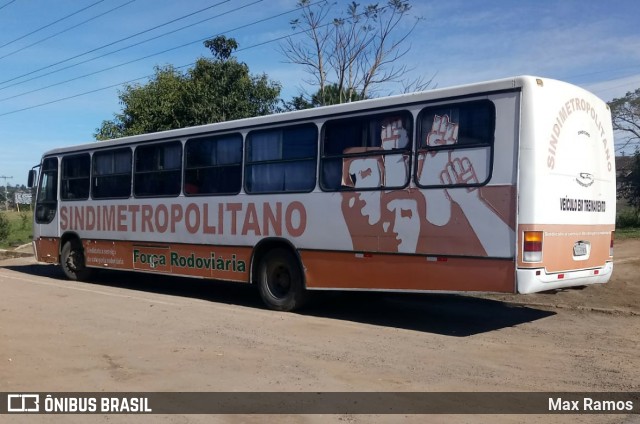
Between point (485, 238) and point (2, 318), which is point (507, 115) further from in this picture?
point (2, 318)

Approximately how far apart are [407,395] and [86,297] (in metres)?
7.92

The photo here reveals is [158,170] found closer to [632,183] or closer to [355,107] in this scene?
[355,107]

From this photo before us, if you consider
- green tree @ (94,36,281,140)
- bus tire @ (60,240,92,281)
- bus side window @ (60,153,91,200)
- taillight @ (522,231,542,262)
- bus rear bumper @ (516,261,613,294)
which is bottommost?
bus tire @ (60,240,92,281)

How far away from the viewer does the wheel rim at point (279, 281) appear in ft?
33.7

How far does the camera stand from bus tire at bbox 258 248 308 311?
32.7 ft

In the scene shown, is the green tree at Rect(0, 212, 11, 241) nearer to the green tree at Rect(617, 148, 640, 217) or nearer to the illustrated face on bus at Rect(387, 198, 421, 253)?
the illustrated face on bus at Rect(387, 198, 421, 253)

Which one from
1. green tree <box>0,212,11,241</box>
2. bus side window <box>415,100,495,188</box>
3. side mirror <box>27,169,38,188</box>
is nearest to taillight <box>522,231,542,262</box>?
bus side window <box>415,100,495,188</box>

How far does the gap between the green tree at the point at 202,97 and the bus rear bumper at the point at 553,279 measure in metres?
15.4

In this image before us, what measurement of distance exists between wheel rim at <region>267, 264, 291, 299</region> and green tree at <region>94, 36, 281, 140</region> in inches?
489

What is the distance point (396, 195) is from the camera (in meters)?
8.68

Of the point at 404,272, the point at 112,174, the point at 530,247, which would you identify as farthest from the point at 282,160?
the point at 112,174

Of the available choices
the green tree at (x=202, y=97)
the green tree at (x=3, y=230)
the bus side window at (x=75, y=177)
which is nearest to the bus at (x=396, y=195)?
the bus side window at (x=75, y=177)

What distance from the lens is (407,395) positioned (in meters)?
5.77

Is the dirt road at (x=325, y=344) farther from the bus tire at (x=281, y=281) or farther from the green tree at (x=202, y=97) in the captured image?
the green tree at (x=202, y=97)
